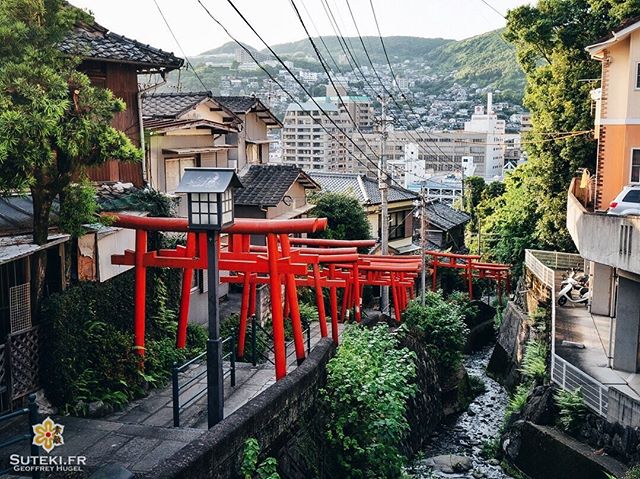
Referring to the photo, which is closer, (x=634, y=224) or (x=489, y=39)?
(x=634, y=224)

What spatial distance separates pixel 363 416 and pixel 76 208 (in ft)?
24.9

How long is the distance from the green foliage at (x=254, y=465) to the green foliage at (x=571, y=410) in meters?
10.0

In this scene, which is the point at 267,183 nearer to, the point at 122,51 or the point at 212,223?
the point at 122,51

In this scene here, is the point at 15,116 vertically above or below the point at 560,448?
above

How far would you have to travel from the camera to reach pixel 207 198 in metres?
11.8

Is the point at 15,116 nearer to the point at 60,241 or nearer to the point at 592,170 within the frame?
the point at 60,241

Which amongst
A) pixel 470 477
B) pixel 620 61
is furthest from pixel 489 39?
pixel 470 477

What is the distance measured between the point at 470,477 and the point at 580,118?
63.4 feet

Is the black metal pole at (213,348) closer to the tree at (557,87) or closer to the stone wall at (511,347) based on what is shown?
the stone wall at (511,347)

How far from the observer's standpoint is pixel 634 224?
715 inches

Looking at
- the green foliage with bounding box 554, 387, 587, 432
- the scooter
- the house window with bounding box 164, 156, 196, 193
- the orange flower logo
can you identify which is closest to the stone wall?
the scooter

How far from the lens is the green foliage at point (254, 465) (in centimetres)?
1112

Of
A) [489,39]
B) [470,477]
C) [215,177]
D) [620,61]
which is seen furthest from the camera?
[489,39]

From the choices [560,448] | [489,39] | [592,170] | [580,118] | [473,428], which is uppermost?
[489,39]
